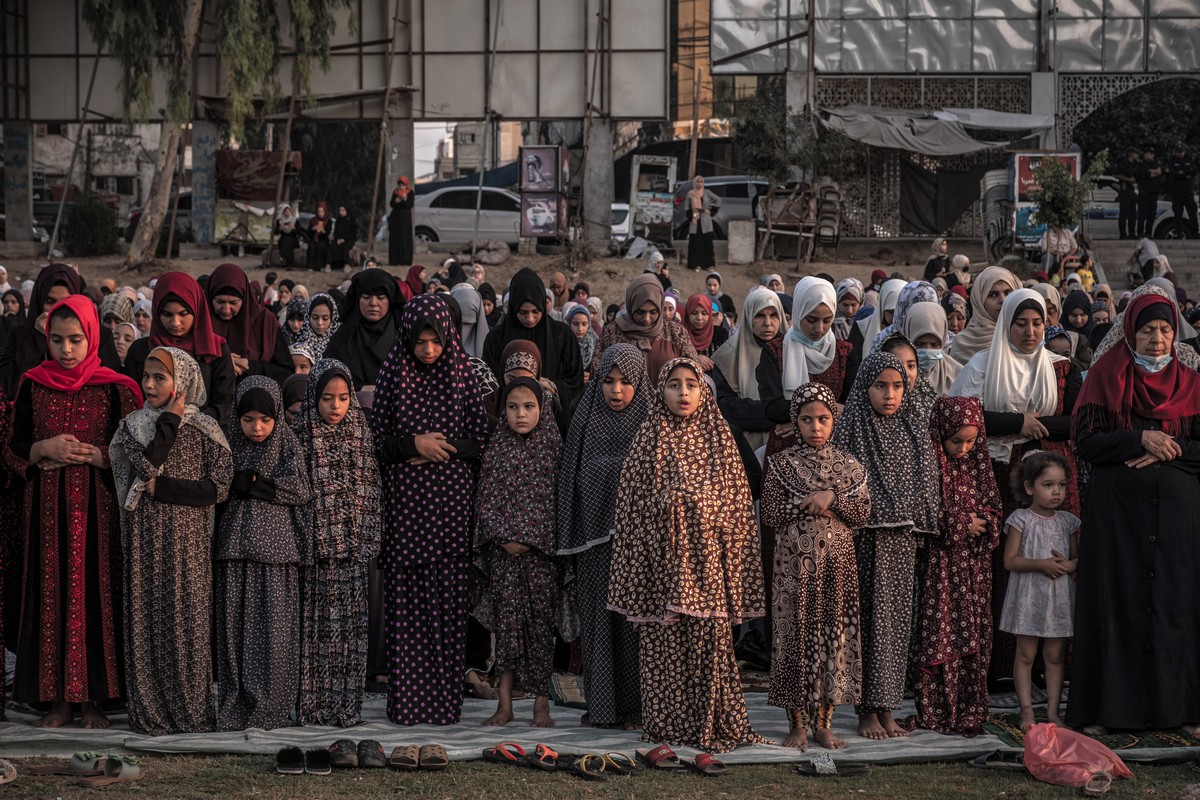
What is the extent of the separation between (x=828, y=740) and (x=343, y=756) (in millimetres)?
1685

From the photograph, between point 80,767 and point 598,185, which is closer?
point 80,767

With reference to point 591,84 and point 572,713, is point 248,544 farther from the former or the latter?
point 591,84

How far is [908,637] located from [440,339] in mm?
2083

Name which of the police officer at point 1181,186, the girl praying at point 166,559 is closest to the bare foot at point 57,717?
the girl praying at point 166,559

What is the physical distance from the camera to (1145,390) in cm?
549

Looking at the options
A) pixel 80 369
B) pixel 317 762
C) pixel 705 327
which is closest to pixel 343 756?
pixel 317 762

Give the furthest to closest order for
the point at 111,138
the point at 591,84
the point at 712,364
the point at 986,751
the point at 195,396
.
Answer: the point at 111,138 → the point at 591,84 → the point at 712,364 → the point at 195,396 → the point at 986,751

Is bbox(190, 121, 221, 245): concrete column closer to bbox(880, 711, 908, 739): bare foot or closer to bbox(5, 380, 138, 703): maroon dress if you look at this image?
bbox(5, 380, 138, 703): maroon dress

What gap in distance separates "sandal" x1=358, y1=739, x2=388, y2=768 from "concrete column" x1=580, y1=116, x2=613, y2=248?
18095 millimetres

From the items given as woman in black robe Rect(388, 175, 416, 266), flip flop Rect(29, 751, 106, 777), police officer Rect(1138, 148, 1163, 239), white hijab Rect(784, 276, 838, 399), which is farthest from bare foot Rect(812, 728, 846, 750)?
police officer Rect(1138, 148, 1163, 239)

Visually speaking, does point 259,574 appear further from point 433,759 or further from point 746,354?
point 746,354

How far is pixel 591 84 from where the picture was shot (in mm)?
22703

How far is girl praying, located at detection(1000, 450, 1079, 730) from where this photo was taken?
5.65 m

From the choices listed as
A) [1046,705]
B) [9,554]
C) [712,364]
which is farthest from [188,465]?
[1046,705]
